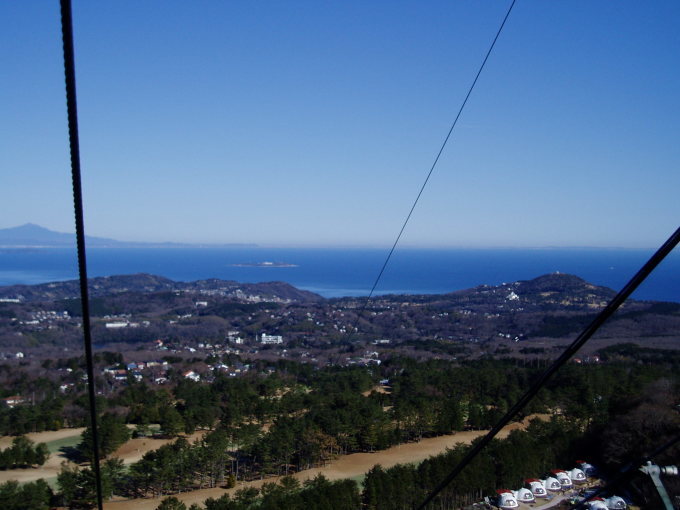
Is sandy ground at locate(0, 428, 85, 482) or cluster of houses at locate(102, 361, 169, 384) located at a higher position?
sandy ground at locate(0, 428, 85, 482)

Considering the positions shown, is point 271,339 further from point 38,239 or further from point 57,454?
point 38,239

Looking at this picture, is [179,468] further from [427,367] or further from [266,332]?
[266,332]

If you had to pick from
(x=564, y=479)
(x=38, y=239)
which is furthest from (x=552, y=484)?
(x=38, y=239)

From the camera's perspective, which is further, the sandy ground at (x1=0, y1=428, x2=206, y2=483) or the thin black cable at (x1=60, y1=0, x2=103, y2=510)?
the sandy ground at (x1=0, y1=428, x2=206, y2=483)

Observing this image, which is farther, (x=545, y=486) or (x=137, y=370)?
→ (x=137, y=370)

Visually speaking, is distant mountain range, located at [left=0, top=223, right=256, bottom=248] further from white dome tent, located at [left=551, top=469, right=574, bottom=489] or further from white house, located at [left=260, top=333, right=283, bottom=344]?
white dome tent, located at [left=551, top=469, right=574, bottom=489]

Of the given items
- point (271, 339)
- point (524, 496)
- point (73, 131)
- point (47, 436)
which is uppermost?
point (73, 131)

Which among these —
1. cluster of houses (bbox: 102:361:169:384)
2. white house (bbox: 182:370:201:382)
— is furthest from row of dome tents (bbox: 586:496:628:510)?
cluster of houses (bbox: 102:361:169:384)

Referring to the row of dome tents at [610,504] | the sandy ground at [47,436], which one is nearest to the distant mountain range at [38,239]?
the sandy ground at [47,436]

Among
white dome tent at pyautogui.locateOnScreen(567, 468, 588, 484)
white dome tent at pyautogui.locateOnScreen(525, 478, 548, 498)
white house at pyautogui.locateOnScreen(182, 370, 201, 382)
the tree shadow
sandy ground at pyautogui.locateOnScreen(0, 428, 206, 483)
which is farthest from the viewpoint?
white house at pyautogui.locateOnScreen(182, 370, 201, 382)
